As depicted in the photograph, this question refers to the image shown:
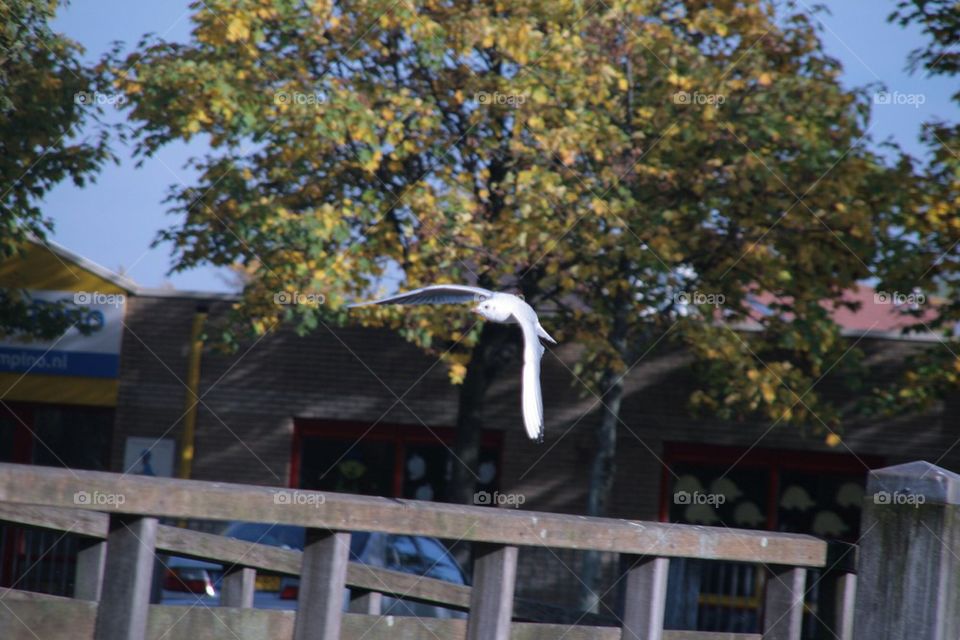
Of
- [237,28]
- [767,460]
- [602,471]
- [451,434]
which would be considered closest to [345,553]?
[237,28]

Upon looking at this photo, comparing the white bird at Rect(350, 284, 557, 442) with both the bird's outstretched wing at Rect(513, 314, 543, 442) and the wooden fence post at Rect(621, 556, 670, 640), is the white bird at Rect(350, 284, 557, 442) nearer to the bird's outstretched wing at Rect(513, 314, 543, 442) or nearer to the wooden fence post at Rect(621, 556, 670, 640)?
the bird's outstretched wing at Rect(513, 314, 543, 442)

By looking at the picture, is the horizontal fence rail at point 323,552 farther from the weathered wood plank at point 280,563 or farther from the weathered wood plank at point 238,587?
the weathered wood plank at point 238,587

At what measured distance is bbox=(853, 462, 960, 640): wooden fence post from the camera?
3.03m

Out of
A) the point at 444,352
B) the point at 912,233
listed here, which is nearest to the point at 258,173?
the point at 444,352

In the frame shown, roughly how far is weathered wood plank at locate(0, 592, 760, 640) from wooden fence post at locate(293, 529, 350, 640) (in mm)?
388

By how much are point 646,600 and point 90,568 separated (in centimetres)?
173

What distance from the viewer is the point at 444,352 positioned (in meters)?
12.3

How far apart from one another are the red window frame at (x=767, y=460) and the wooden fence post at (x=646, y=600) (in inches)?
489

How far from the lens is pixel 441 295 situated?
377 cm

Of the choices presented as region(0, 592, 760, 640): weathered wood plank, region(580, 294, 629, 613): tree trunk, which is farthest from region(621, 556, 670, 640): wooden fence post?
region(580, 294, 629, 613): tree trunk

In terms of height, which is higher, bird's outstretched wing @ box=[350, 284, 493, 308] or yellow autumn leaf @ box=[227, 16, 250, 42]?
yellow autumn leaf @ box=[227, 16, 250, 42]

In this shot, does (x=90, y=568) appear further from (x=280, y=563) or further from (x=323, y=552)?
(x=323, y=552)

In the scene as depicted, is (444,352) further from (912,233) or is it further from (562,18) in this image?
(912,233)

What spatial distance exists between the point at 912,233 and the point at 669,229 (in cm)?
225
